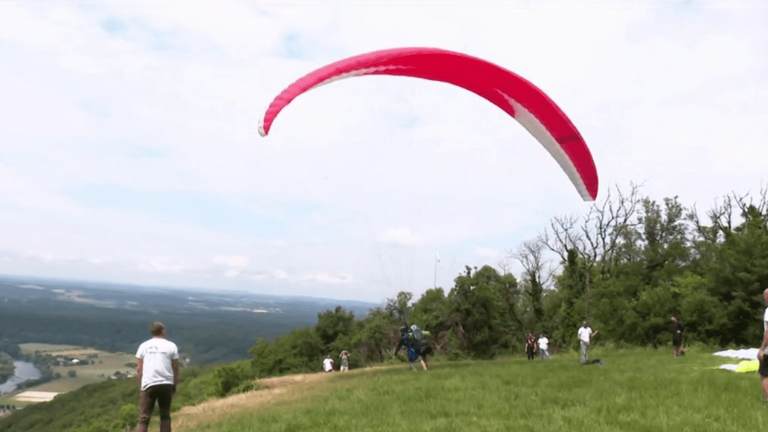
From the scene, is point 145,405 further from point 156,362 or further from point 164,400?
point 156,362

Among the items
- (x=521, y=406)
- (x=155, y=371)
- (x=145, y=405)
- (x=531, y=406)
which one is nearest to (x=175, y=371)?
(x=155, y=371)

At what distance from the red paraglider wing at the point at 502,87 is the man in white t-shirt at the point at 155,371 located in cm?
459

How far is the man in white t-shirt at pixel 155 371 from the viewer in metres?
6.27

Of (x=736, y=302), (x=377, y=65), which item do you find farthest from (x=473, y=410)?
(x=736, y=302)

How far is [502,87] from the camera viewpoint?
1106cm

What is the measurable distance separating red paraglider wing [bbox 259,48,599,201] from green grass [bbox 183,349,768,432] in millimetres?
3923

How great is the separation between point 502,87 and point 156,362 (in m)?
8.10

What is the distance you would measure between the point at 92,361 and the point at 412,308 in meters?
169

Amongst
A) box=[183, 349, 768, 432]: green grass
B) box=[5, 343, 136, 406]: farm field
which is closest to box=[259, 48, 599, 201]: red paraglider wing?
box=[183, 349, 768, 432]: green grass

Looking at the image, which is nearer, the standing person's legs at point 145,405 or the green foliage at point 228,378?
the standing person's legs at point 145,405

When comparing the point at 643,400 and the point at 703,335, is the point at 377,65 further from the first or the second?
the point at 703,335

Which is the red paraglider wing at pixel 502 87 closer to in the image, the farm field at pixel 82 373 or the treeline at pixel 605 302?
the treeline at pixel 605 302

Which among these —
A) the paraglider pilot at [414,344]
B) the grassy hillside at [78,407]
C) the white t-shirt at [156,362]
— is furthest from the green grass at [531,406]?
the grassy hillside at [78,407]

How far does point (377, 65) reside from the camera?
365 inches
